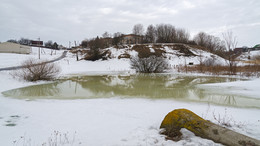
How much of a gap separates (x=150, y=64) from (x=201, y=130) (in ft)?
59.8

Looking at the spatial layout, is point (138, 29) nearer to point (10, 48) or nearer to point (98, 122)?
point (10, 48)

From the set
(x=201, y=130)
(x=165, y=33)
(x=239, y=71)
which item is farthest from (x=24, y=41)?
(x=201, y=130)

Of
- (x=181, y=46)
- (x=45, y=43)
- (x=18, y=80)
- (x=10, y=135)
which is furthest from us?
(x=45, y=43)

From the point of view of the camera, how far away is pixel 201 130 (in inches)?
138

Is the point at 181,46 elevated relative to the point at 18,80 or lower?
elevated

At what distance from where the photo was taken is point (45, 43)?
114 meters

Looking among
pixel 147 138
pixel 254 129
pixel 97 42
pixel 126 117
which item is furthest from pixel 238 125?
pixel 97 42

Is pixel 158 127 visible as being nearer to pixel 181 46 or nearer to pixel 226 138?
pixel 226 138

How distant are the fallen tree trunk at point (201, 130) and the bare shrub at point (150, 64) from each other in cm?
1774

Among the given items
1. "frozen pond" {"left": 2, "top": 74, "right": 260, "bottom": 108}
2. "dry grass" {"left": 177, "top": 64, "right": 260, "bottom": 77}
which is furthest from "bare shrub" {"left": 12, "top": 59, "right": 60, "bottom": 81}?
"dry grass" {"left": 177, "top": 64, "right": 260, "bottom": 77}

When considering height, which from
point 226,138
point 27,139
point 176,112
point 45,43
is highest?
point 45,43

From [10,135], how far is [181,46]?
44999 millimetres

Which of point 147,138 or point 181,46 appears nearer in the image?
point 147,138

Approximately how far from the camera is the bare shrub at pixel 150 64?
21.4 meters
